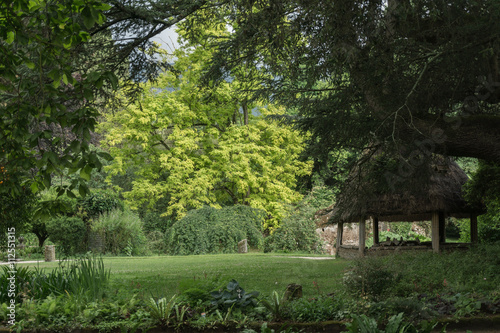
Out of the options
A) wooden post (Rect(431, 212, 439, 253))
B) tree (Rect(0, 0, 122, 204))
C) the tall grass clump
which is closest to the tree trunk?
the tall grass clump

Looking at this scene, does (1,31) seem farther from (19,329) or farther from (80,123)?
(19,329)

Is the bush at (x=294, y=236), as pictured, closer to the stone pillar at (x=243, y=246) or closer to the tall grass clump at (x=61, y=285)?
the stone pillar at (x=243, y=246)

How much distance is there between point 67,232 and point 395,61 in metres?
14.6

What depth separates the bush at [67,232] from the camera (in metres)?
17.2

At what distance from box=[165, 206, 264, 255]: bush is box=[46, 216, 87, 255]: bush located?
11.8 feet

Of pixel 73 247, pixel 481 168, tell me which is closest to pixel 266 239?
pixel 73 247

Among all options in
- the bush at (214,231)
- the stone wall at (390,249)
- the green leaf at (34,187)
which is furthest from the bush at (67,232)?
the green leaf at (34,187)

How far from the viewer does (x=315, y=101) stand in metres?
9.39

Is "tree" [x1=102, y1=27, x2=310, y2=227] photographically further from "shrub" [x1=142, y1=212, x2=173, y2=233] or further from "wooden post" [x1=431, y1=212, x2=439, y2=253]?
"wooden post" [x1=431, y1=212, x2=439, y2=253]

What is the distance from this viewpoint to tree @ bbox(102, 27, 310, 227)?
1952cm

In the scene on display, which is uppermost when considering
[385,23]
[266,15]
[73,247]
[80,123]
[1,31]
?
[266,15]

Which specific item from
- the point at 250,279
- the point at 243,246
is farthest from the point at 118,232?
the point at 250,279

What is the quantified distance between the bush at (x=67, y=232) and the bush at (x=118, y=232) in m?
0.59

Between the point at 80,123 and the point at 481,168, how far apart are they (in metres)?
11.0
